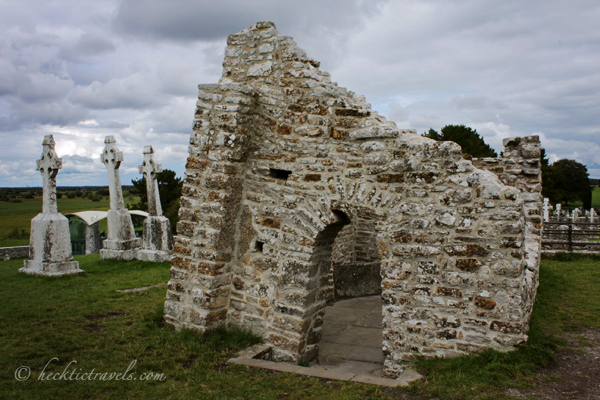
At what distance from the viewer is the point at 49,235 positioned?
9.03 m

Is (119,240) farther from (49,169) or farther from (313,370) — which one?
(313,370)

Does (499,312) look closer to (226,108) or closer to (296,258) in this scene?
(296,258)

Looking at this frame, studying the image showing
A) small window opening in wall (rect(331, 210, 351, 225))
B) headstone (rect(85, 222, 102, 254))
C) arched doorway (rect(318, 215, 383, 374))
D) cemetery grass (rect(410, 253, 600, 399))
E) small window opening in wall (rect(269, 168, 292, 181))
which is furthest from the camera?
headstone (rect(85, 222, 102, 254))

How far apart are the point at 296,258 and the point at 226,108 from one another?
7.09 ft

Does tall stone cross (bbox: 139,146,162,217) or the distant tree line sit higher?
the distant tree line

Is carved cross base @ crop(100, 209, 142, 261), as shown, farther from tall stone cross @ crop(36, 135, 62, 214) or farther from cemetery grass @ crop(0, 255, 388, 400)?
cemetery grass @ crop(0, 255, 388, 400)

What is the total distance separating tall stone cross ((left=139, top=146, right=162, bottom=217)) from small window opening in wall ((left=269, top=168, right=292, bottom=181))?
7.17m

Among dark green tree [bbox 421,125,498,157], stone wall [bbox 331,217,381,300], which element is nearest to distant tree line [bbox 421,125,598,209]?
dark green tree [bbox 421,125,498,157]

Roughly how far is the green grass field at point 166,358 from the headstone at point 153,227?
3.83 meters

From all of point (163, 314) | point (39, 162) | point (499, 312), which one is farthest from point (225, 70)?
point (39, 162)

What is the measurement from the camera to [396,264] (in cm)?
464

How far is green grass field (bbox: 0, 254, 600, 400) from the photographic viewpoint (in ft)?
12.5

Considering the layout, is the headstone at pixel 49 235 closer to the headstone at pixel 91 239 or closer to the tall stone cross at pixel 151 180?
the tall stone cross at pixel 151 180

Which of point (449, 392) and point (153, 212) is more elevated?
point (153, 212)
